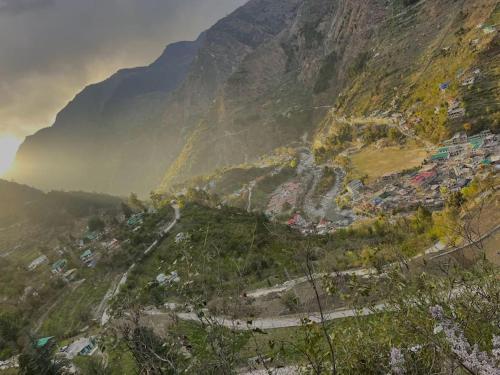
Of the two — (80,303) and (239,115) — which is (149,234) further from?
(239,115)

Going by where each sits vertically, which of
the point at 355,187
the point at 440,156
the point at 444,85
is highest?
the point at 444,85

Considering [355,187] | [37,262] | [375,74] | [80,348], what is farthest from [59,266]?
[375,74]

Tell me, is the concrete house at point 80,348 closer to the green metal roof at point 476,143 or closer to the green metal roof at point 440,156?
the green metal roof at point 440,156

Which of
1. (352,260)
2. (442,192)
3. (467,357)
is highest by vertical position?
(467,357)

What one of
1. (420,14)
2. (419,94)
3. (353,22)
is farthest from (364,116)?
(353,22)

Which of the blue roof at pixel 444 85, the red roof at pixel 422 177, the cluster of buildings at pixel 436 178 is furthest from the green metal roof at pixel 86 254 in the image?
the blue roof at pixel 444 85

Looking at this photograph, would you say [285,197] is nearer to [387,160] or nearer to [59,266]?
[387,160]

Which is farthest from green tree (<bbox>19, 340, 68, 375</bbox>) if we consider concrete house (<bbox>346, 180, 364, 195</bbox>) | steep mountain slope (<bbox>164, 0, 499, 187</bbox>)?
steep mountain slope (<bbox>164, 0, 499, 187</bbox>)

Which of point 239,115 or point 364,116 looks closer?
point 364,116
